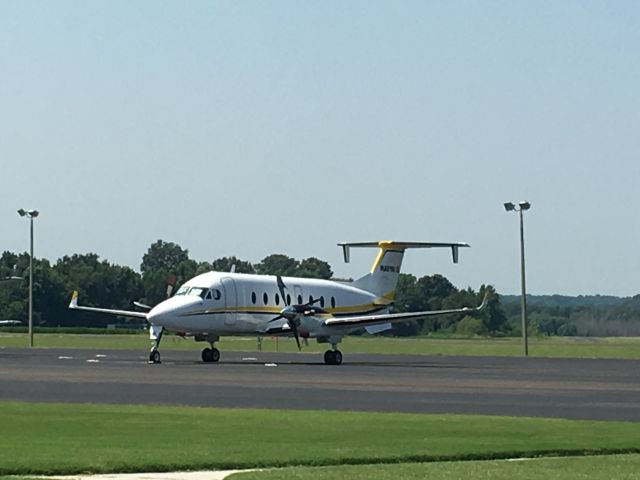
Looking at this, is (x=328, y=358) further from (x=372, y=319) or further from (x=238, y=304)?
(x=372, y=319)

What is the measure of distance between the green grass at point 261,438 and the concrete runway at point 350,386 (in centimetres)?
309

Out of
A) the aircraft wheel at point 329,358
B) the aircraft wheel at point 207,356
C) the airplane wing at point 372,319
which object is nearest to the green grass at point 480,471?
the aircraft wheel at point 329,358

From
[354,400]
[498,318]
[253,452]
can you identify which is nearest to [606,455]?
[253,452]

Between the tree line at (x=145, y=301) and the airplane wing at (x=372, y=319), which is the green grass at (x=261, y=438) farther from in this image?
the tree line at (x=145, y=301)

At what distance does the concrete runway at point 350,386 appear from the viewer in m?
31.9

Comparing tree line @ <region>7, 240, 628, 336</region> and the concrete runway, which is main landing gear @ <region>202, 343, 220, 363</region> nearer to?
the concrete runway

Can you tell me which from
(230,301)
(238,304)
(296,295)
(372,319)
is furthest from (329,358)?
(372,319)

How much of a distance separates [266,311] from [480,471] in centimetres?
4619

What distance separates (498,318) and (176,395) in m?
146

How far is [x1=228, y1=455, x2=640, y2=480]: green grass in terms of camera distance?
18594 mm

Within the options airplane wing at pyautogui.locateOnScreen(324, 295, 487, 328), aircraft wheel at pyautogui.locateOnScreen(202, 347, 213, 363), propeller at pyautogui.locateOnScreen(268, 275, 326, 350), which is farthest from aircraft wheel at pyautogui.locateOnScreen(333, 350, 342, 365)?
aircraft wheel at pyautogui.locateOnScreen(202, 347, 213, 363)

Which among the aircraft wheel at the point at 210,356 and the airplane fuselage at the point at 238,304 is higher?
the airplane fuselage at the point at 238,304

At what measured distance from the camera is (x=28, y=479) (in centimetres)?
1786

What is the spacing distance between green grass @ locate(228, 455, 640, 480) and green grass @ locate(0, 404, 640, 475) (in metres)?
0.76
